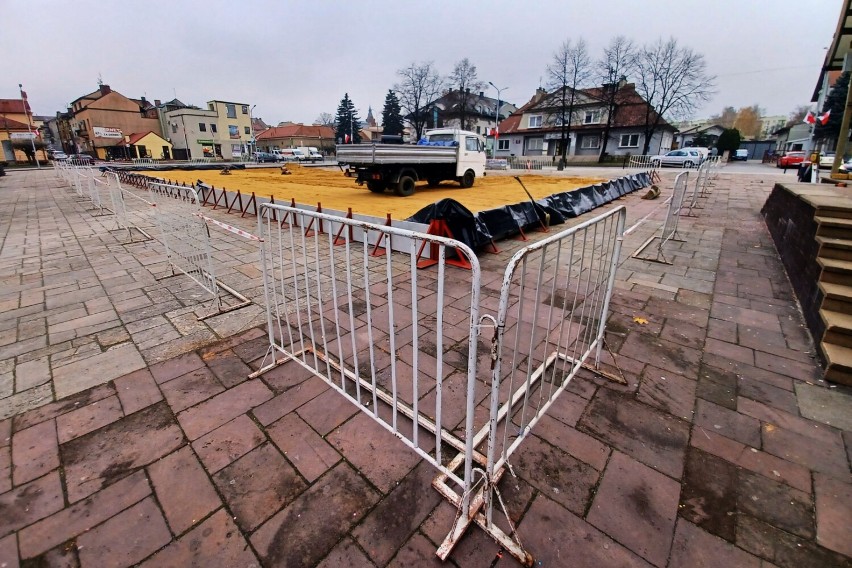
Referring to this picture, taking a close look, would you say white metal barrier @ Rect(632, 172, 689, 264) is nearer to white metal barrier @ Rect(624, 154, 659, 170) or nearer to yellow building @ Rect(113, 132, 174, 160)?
white metal barrier @ Rect(624, 154, 659, 170)

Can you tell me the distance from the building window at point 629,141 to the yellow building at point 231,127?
159 ft

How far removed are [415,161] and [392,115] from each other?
51020mm

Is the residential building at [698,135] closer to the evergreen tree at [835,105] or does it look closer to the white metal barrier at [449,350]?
the evergreen tree at [835,105]

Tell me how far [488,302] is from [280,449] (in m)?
2.81

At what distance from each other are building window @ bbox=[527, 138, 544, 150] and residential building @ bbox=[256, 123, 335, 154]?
118 ft

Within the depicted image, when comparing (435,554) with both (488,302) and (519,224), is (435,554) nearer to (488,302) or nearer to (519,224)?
(488,302)

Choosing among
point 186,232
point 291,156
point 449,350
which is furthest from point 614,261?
point 291,156

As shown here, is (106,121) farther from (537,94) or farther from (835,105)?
(835,105)

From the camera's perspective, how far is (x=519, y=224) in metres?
7.48

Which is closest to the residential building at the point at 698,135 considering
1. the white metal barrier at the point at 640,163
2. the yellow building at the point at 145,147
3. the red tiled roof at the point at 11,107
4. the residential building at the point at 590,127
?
the residential building at the point at 590,127

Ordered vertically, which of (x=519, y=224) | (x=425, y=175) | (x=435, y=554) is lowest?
(x=435, y=554)

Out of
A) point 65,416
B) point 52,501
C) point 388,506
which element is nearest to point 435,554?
point 388,506

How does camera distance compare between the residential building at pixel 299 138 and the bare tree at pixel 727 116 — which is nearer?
the residential building at pixel 299 138

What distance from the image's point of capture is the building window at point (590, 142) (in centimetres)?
4016
